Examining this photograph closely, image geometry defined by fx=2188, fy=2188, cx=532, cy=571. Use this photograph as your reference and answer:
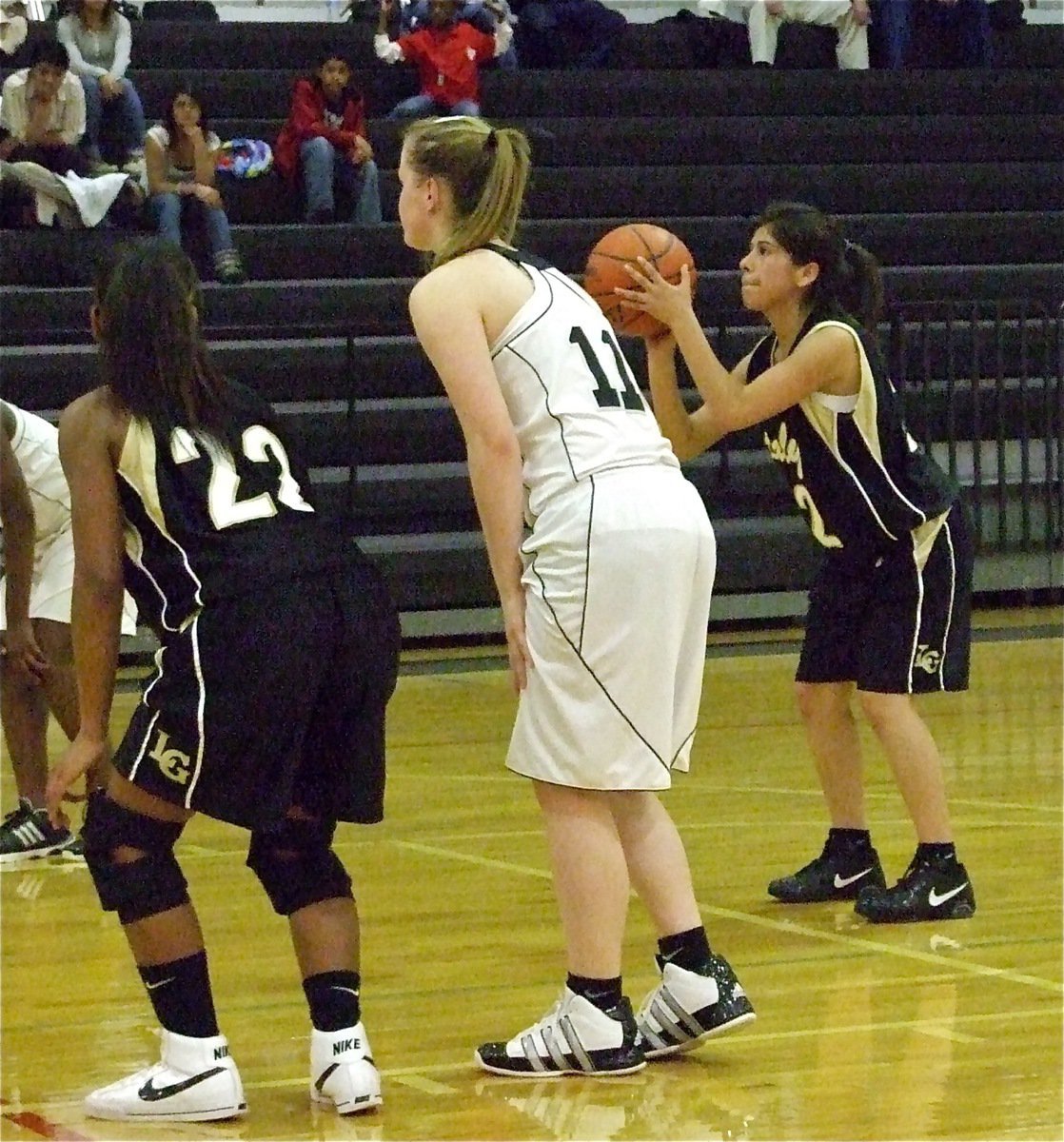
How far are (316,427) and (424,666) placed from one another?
1.76 metres

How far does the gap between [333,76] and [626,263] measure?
25.5 feet

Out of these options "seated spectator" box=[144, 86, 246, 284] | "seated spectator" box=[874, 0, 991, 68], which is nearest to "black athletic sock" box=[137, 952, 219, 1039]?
"seated spectator" box=[144, 86, 246, 284]

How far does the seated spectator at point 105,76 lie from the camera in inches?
444

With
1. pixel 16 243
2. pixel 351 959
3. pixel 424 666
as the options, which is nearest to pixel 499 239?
pixel 351 959

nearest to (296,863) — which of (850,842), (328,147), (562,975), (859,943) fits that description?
(562,975)

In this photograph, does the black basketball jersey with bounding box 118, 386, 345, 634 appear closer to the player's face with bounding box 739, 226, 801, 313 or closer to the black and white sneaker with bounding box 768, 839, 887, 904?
the player's face with bounding box 739, 226, 801, 313

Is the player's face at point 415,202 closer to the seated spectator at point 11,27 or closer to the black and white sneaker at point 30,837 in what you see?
the black and white sneaker at point 30,837

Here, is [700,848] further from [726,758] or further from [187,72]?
[187,72]

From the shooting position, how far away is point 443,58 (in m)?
12.2

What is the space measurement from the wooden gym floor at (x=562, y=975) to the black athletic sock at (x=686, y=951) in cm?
16

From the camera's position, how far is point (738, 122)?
12961 millimetres

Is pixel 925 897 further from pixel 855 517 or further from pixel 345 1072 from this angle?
pixel 345 1072

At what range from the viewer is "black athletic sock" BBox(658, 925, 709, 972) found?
11.6 feet

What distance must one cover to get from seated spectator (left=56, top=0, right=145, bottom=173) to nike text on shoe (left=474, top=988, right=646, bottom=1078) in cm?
849
